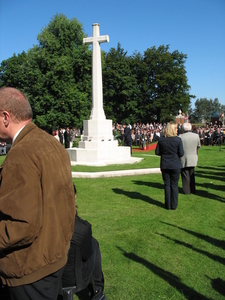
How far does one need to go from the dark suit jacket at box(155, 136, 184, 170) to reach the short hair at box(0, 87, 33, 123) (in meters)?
4.94

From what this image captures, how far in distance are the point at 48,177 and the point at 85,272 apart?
136 centimetres

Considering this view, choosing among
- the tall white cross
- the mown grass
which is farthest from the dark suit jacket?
the tall white cross

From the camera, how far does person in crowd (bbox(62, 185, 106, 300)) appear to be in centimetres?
264

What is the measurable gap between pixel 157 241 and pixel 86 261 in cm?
226

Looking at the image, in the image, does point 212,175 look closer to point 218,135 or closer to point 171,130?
point 171,130

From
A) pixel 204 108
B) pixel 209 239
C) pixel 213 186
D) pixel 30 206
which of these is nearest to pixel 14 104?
pixel 30 206

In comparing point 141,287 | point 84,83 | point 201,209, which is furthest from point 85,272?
point 84,83

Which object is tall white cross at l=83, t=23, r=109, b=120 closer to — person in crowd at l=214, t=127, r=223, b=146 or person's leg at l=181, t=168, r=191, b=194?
person's leg at l=181, t=168, r=191, b=194

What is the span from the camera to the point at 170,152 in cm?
664

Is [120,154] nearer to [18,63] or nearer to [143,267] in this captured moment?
[143,267]

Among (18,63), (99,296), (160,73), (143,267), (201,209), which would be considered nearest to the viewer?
(99,296)

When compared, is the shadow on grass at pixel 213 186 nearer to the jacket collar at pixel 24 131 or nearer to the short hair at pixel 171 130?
the short hair at pixel 171 130

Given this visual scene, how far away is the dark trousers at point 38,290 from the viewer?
1.87 metres

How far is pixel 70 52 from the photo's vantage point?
132 feet
